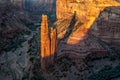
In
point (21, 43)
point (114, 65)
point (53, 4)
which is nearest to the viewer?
point (114, 65)

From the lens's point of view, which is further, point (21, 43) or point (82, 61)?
point (21, 43)

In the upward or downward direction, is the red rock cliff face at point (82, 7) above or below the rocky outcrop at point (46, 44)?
above

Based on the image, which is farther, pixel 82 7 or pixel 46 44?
pixel 82 7

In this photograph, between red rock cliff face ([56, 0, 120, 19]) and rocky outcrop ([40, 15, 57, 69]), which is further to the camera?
red rock cliff face ([56, 0, 120, 19])

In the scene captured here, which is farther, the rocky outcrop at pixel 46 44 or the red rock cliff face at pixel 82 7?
the red rock cliff face at pixel 82 7

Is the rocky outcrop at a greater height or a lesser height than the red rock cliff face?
lesser

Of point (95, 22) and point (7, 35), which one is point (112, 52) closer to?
point (95, 22)

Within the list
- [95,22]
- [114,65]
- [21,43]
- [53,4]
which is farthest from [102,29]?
[53,4]

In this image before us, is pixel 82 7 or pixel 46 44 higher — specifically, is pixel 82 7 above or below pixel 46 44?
above
